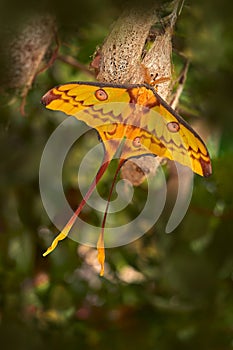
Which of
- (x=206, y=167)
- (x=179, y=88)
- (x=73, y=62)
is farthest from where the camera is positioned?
(x=73, y=62)

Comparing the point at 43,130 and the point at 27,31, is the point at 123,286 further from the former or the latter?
the point at 27,31

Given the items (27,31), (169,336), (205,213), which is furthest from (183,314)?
(27,31)

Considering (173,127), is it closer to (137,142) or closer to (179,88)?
(137,142)

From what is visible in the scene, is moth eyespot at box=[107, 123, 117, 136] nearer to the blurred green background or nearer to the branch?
the branch

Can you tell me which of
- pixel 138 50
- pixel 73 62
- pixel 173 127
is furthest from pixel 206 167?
pixel 73 62

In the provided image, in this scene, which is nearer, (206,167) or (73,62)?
(206,167)

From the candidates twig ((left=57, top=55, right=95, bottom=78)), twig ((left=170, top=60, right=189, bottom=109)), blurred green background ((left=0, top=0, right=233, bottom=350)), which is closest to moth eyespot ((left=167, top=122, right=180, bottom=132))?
twig ((left=170, top=60, right=189, bottom=109))

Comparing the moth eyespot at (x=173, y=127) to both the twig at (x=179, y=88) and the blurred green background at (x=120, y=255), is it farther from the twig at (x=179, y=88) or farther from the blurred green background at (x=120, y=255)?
the blurred green background at (x=120, y=255)

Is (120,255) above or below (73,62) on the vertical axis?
below
